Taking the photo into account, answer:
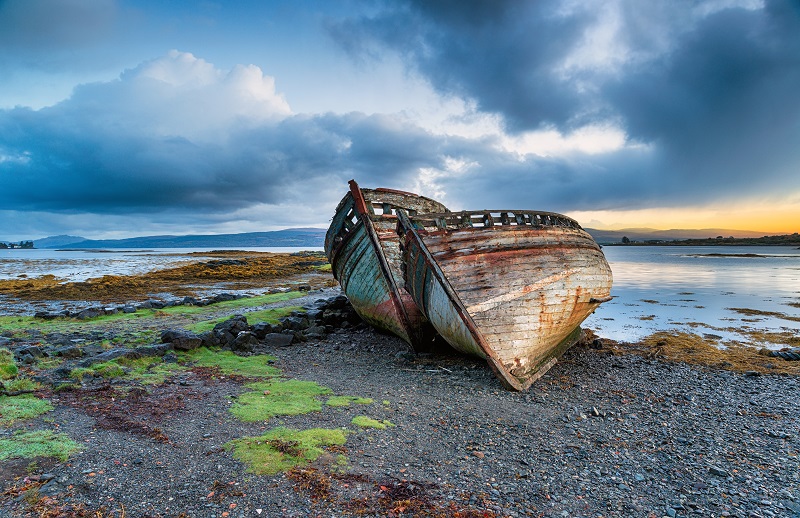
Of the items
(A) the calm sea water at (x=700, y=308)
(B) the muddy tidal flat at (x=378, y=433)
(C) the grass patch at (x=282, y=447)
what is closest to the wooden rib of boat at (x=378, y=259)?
(B) the muddy tidal flat at (x=378, y=433)

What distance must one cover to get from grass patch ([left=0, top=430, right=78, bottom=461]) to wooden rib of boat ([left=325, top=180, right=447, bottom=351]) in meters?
7.96

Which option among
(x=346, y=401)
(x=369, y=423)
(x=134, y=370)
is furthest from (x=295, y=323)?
(x=369, y=423)

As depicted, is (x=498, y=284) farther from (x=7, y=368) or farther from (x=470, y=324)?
(x=7, y=368)

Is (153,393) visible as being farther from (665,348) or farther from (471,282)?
(665,348)

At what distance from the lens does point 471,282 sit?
9.49 m

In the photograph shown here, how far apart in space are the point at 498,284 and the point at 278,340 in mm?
7710

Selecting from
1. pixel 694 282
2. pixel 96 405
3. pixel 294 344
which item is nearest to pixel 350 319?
pixel 294 344

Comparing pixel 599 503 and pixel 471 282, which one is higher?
pixel 471 282

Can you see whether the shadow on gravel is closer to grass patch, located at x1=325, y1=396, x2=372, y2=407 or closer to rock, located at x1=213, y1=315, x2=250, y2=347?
grass patch, located at x1=325, y1=396, x2=372, y2=407

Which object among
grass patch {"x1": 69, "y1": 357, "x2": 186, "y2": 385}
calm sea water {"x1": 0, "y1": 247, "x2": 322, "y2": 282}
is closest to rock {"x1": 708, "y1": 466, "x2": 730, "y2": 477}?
grass patch {"x1": 69, "y1": 357, "x2": 186, "y2": 385}

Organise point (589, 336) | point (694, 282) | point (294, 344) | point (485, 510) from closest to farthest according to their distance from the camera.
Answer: point (485, 510), point (294, 344), point (589, 336), point (694, 282)

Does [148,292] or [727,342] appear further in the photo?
[148,292]

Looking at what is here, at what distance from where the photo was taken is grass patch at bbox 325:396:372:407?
323 inches

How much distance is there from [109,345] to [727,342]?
68.0ft
